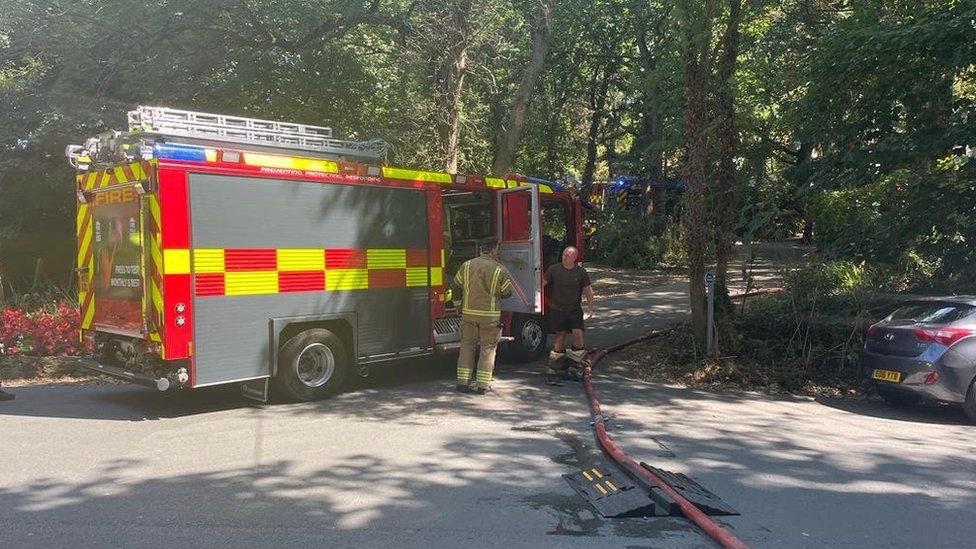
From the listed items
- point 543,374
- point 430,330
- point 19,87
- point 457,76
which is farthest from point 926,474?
point 19,87

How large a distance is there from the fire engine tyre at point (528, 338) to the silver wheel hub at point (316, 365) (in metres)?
2.95

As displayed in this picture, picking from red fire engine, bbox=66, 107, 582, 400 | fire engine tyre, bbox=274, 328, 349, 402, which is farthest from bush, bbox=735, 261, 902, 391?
fire engine tyre, bbox=274, 328, 349, 402

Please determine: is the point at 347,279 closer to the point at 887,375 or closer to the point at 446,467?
the point at 446,467

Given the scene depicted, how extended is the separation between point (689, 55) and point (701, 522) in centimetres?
692

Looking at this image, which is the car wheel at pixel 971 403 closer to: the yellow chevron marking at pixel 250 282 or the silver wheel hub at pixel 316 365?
the silver wheel hub at pixel 316 365

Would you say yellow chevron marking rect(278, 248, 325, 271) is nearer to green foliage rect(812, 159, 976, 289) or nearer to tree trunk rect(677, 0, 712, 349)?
tree trunk rect(677, 0, 712, 349)

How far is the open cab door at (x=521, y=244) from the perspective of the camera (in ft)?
30.3

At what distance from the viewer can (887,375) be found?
795 centimetres

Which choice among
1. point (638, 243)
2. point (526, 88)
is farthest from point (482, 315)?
point (638, 243)

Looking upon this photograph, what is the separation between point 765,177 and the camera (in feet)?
34.5

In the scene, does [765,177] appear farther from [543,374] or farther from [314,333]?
[314,333]

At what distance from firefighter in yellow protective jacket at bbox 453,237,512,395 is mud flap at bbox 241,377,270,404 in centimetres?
220

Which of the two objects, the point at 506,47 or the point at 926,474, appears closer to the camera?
the point at 926,474

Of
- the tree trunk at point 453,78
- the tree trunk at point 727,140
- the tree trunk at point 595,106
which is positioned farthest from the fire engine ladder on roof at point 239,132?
the tree trunk at point 595,106
